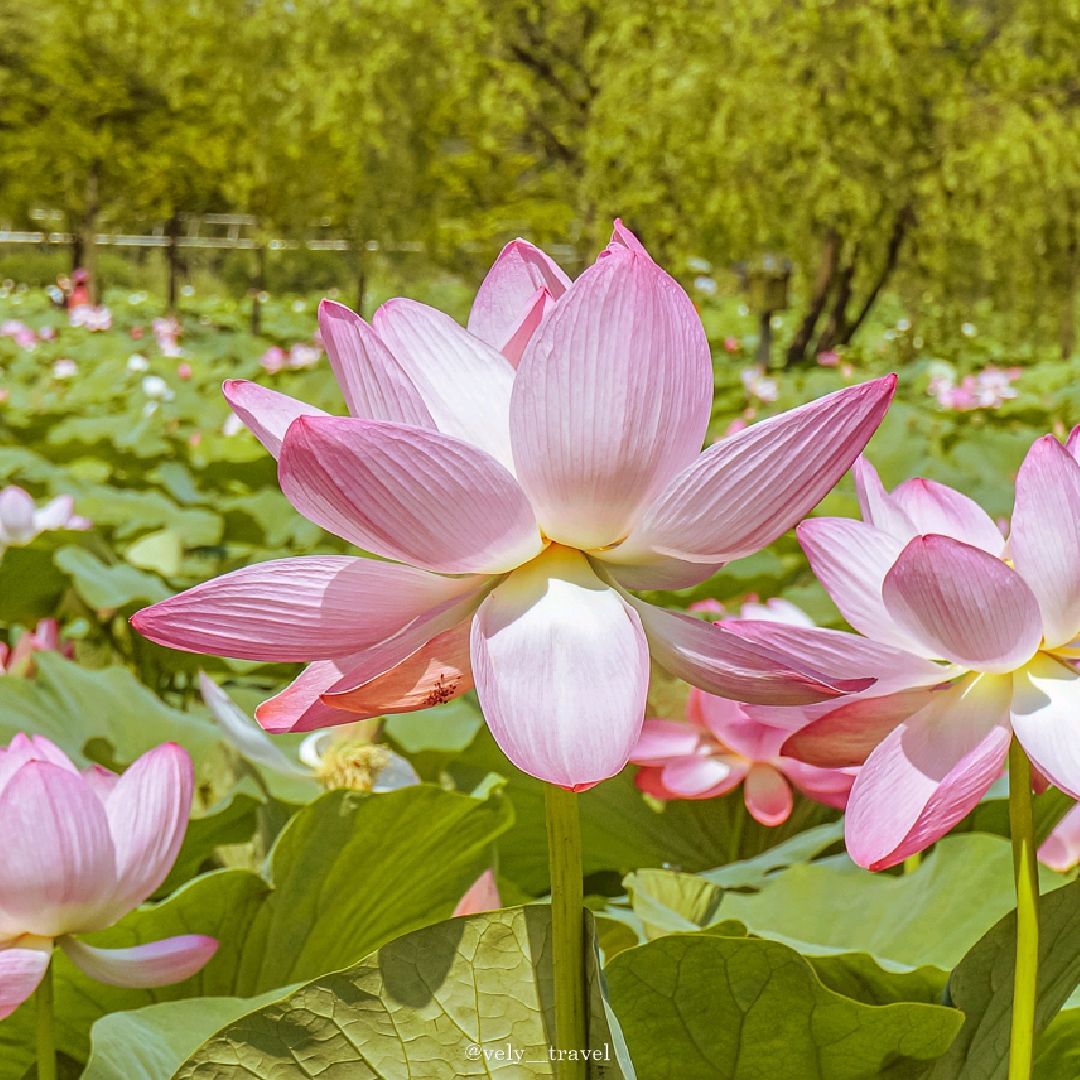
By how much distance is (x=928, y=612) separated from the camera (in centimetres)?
46

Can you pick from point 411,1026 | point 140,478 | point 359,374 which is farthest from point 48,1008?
point 140,478

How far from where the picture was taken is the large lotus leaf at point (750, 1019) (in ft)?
1.77

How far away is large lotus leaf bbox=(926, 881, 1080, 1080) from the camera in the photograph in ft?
1.68

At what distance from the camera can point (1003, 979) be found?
1.70ft

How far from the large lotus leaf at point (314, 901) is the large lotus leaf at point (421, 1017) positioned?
0.96 feet

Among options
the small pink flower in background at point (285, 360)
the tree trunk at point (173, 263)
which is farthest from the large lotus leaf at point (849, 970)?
Result: the tree trunk at point (173, 263)

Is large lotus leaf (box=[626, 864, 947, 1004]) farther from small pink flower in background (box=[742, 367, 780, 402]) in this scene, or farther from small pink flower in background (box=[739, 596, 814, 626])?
small pink flower in background (box=[742, 367, 780, 402])

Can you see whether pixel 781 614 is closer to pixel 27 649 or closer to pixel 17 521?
pixel 27 649

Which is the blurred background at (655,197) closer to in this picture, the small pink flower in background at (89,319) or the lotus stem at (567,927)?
the small pink flower in background at (89,319)

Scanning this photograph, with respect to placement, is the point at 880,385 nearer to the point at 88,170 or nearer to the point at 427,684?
the point at 427,684

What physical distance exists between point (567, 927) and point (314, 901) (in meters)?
0.44

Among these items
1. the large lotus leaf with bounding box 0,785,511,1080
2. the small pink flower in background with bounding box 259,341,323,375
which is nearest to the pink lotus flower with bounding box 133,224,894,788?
the large lotus leaf with bounding box 0,785,511,1080

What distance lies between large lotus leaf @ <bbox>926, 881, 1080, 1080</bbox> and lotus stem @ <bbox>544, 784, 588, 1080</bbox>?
0.17m

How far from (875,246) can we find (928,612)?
909 centimetres
